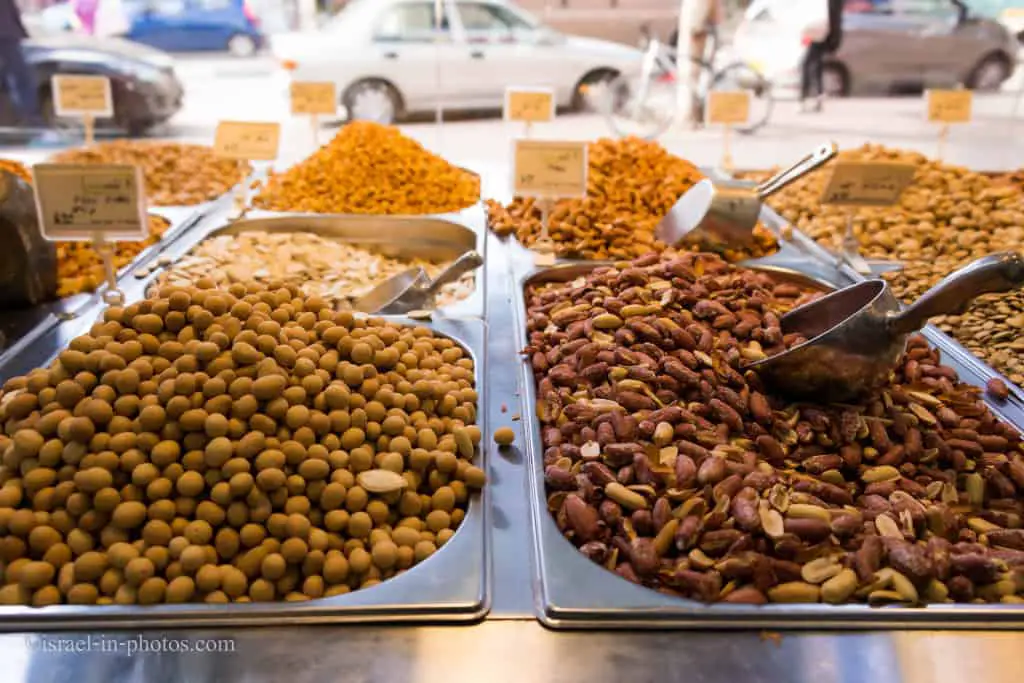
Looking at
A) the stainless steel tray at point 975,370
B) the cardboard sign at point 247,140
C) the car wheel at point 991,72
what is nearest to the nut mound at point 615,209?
the stainless steel tray at point 975,370

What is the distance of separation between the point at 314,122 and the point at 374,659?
216cm

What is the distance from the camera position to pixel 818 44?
395 cm

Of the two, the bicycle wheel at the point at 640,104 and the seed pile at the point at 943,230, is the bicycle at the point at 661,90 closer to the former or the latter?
the bicycle wheel at the point at 640,104

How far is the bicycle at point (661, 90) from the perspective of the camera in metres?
3.79

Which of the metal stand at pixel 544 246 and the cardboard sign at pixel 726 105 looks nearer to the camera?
the metal stand at pixel 544 246

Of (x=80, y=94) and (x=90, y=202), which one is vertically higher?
(x=80, y=94)

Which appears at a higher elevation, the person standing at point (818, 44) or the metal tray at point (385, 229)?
the person standing at point (818, 44)

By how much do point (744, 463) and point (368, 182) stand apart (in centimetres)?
148

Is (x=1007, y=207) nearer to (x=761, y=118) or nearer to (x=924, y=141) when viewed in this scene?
(x=924, y=141)

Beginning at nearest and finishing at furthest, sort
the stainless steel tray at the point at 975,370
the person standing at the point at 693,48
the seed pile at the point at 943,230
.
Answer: the stainless steel tray at the point at 975,370, the seed pile at the point at 943,230, the person standing at the point at 693,48

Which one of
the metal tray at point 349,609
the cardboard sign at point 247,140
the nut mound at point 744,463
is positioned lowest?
the metal tray at point 349,609

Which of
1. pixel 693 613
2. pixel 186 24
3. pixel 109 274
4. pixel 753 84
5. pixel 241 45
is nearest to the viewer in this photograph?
pixel 693 613

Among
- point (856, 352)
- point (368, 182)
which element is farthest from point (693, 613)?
point (368, 182)

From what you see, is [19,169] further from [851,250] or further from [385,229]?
[851,250]
